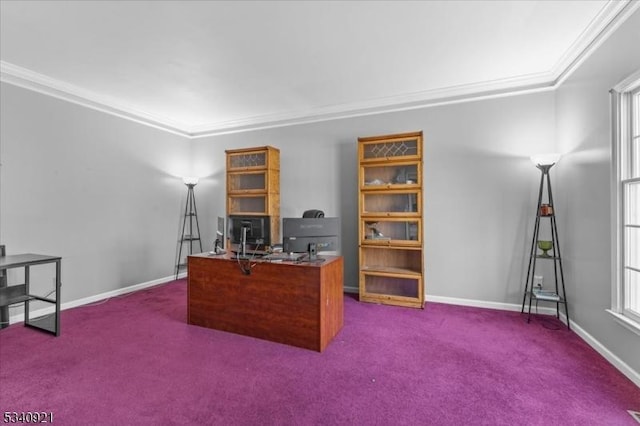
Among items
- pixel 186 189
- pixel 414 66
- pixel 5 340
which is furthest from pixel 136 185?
pixel 414 66

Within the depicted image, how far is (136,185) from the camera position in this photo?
14.9ft

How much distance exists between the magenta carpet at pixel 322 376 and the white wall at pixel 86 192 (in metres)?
0.99

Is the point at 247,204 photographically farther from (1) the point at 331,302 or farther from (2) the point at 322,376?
(2) the point at 322,376

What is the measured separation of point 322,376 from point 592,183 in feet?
9.82

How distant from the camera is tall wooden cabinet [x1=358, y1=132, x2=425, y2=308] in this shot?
371 cm

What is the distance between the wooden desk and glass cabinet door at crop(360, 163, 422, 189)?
1.44 metres

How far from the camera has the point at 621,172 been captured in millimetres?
2260

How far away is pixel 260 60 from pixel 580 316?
13.9ft

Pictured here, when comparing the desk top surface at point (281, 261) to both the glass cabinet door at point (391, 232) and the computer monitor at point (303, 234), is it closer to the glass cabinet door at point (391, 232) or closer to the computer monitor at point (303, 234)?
the computer monitor at point (303, 234)

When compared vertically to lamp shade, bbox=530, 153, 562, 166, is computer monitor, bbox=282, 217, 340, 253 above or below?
below

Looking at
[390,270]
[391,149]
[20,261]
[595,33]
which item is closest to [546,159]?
[595,33]

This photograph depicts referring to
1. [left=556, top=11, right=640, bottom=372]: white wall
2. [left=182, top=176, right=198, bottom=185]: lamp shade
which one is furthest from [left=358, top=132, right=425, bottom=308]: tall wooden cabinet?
[left=182, top=176, right=198, bottom=185]: lamp shade

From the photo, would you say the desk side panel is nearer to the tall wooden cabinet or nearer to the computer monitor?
the computer monitor

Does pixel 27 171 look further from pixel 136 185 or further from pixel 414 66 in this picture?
pixel 414 66
